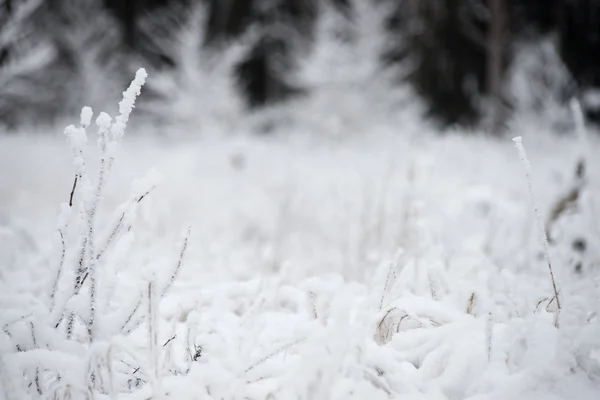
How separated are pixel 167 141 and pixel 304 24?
21.8 feet

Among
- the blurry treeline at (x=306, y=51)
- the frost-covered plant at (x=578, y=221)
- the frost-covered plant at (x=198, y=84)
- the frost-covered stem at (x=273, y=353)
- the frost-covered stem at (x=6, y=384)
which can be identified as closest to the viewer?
the frost-covered stem at (x=6, y=384)

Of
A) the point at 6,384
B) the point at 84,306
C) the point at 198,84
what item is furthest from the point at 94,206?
the point at 198,84

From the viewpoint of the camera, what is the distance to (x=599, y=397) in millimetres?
664

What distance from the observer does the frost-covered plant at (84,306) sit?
0.64m

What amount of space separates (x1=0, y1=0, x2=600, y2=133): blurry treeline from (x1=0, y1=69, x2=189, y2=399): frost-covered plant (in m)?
7.16

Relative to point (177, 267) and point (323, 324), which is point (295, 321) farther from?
point (177, 267)

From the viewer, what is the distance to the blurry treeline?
31.7 ft

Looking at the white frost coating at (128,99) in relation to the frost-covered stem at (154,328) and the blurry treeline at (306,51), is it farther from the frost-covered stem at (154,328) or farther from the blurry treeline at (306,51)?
the blurry treeline at (306,51)

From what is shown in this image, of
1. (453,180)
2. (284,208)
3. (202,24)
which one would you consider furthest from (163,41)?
(284,208)

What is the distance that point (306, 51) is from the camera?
11594 millimetres

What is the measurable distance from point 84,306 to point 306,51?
11698 mm

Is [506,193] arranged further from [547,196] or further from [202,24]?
[202,24]

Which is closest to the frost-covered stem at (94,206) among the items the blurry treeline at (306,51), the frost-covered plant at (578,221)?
the frost-covered plant at (578,221)

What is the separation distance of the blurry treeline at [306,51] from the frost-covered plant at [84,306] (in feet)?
23.5
